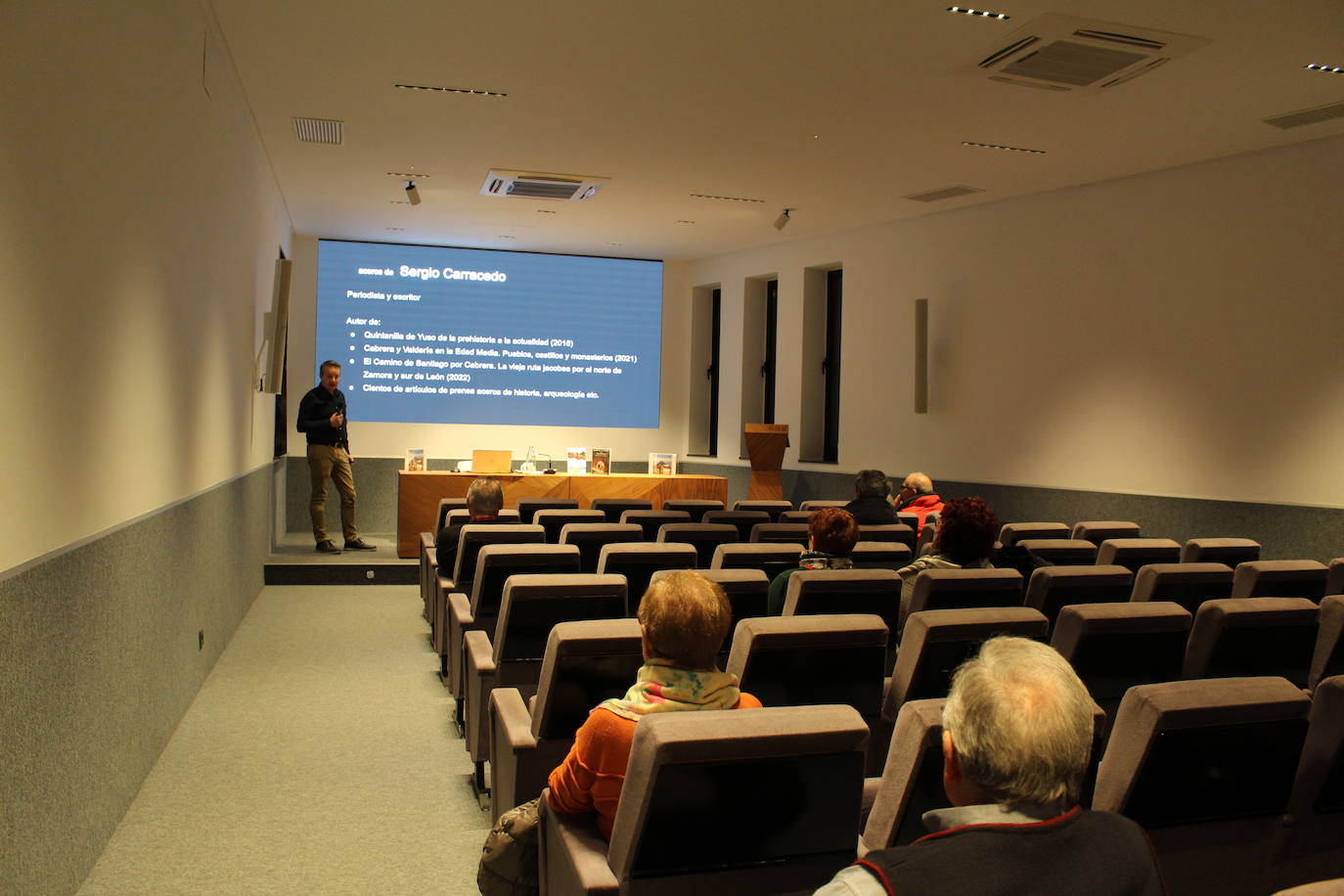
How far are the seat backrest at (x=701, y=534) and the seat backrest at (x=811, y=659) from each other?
246 centimetres

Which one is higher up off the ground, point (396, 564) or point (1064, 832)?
point (1064, 832)

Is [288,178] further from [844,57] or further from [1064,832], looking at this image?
[1064,832]

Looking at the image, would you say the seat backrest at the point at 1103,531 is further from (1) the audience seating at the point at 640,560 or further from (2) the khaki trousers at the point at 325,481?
(2) the khaki trousers at the point at 325,481

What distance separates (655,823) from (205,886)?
1940 mm

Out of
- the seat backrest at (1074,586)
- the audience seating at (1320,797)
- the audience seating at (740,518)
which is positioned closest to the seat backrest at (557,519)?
the audience seating at (740,518)

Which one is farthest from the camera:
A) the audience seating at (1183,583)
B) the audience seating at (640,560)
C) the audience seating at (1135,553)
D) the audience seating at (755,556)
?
the audience seating at (1135,553)

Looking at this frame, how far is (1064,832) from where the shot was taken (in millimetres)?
1243

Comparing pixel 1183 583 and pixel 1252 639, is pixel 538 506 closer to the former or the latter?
pixel 1183 583

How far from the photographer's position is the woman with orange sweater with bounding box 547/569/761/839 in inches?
81.7

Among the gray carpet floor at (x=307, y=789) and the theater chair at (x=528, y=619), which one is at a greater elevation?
the theater chair at (x=528, y=619)

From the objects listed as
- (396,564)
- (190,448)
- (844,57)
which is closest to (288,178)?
(396,564)

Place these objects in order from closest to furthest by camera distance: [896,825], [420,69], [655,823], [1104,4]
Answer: [655,823], [896,825], [1104,4], [420,69]

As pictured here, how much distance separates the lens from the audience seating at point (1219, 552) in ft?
16.8

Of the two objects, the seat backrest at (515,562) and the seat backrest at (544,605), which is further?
the seat backrest at (515,562)
